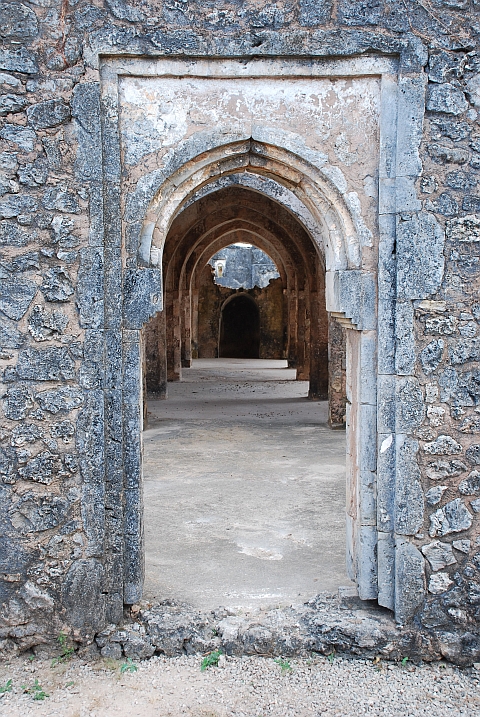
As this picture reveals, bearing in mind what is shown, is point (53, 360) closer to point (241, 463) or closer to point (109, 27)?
point (109, 27)

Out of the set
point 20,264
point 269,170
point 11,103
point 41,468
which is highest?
point 11,103

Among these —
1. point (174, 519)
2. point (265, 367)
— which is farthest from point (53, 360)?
point (265, 367)

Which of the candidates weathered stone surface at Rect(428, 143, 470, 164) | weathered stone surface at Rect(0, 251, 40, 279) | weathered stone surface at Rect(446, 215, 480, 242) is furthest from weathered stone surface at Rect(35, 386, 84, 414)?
weathered stone surface at Rect(428, 143, 470, 164)

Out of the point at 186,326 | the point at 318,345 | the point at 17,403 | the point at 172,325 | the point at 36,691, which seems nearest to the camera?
the point at 36,691

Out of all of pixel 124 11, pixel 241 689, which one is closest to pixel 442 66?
pixel 124 11

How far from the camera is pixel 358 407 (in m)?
4.05

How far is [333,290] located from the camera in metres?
4.10

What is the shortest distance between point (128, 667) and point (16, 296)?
7.23ft

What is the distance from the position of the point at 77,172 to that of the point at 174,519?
3.31 m

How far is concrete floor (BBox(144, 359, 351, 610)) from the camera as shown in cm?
452

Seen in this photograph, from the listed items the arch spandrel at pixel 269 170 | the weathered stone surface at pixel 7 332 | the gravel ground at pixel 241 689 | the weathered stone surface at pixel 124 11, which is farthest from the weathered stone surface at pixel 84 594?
the weathered stone surface at pixel 124 11

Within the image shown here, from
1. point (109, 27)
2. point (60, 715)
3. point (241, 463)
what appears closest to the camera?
point (60, 715)

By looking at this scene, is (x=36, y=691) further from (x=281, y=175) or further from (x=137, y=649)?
(x=281, y=175)

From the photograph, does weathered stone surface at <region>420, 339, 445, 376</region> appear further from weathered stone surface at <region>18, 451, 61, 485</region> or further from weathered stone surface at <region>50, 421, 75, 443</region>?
weathered stone surface at <region>18, 451, 61, 485</region>
